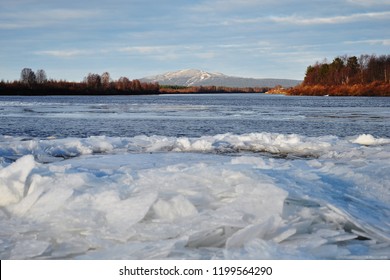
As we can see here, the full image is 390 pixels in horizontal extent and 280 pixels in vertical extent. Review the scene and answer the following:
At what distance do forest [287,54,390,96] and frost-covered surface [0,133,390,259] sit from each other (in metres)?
86.3

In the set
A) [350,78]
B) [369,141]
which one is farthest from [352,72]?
[369,141]

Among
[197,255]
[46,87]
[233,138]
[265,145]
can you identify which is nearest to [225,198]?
[197,255]

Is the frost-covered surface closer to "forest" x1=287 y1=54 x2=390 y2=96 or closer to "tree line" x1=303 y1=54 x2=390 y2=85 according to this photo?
"forest" x1=287 y1=54 x2=390 y2=96

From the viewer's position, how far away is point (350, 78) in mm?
111125

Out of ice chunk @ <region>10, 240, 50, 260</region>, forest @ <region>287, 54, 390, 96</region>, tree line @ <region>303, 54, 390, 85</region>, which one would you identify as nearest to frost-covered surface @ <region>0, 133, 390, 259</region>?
ice chunk @ <region>10, 240, 50, 260</region>

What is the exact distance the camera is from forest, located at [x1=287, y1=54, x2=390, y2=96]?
90606 millimetres

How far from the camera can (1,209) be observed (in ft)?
17.9

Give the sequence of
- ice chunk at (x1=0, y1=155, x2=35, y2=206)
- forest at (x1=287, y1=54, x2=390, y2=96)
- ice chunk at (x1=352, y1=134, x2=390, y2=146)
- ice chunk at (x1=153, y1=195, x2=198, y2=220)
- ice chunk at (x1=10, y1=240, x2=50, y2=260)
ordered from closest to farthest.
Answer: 1. ice chunk at (x1=10, y1=240, x2=50, y2=260)
2. ice chunk at (x1=153, y1=195, x2=198, y2=220)
3. ice chunk at (x1=0, y1=155, x2=35, y2=206)
4. ice chunk at (x1=352, y1=134, x2=390, y2=146)
5. forest at (x1=287, y1=54, x2=390, y2=96)

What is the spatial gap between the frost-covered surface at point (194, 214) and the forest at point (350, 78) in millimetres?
86297

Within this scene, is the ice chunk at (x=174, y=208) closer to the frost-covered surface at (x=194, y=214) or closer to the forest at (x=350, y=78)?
the frost-covered surface at (x=194, y=214)

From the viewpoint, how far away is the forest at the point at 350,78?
90606 millimetres

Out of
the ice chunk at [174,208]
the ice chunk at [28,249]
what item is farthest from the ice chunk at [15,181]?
the ice chunk at [174,208]
